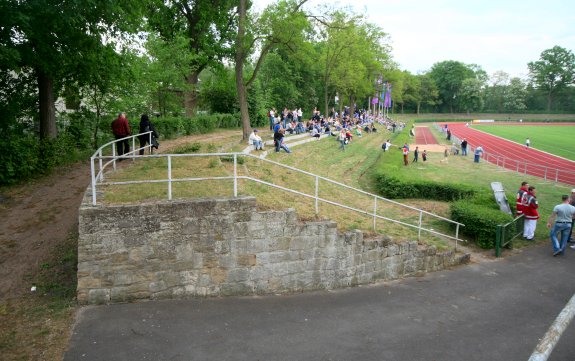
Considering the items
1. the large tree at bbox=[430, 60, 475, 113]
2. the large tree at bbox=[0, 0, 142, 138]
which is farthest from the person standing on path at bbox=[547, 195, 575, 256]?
the large tree at bbox=[430, 60, 475, 113]

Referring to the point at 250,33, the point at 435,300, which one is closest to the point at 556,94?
the point at 250,33

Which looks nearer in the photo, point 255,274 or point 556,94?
point 255,274

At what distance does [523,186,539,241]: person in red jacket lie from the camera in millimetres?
13906

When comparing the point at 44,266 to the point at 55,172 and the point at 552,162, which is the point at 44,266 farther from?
the point at 552,162

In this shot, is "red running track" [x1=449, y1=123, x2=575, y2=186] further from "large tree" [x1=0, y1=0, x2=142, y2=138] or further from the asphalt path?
"large tree" [x1=0, y1=0, x2=142, y2=138]

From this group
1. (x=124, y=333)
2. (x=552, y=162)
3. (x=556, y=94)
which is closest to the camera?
(x=124, y=333)

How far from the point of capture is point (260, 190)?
34.5 feet

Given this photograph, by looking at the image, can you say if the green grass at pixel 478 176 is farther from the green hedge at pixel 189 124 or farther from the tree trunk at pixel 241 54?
the green hedge at pixel 189 124

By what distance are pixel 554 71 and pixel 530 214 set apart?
123 meters

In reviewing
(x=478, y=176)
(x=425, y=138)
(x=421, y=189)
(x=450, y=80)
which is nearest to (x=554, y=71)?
(x=450, y=80)

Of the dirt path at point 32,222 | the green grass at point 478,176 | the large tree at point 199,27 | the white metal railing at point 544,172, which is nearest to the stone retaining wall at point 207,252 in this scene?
the dirt path at point 32,222

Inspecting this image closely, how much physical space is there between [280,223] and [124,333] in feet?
11.8

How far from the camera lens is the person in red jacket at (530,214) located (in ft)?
45.6

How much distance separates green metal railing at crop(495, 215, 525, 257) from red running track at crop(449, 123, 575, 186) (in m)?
11.9
